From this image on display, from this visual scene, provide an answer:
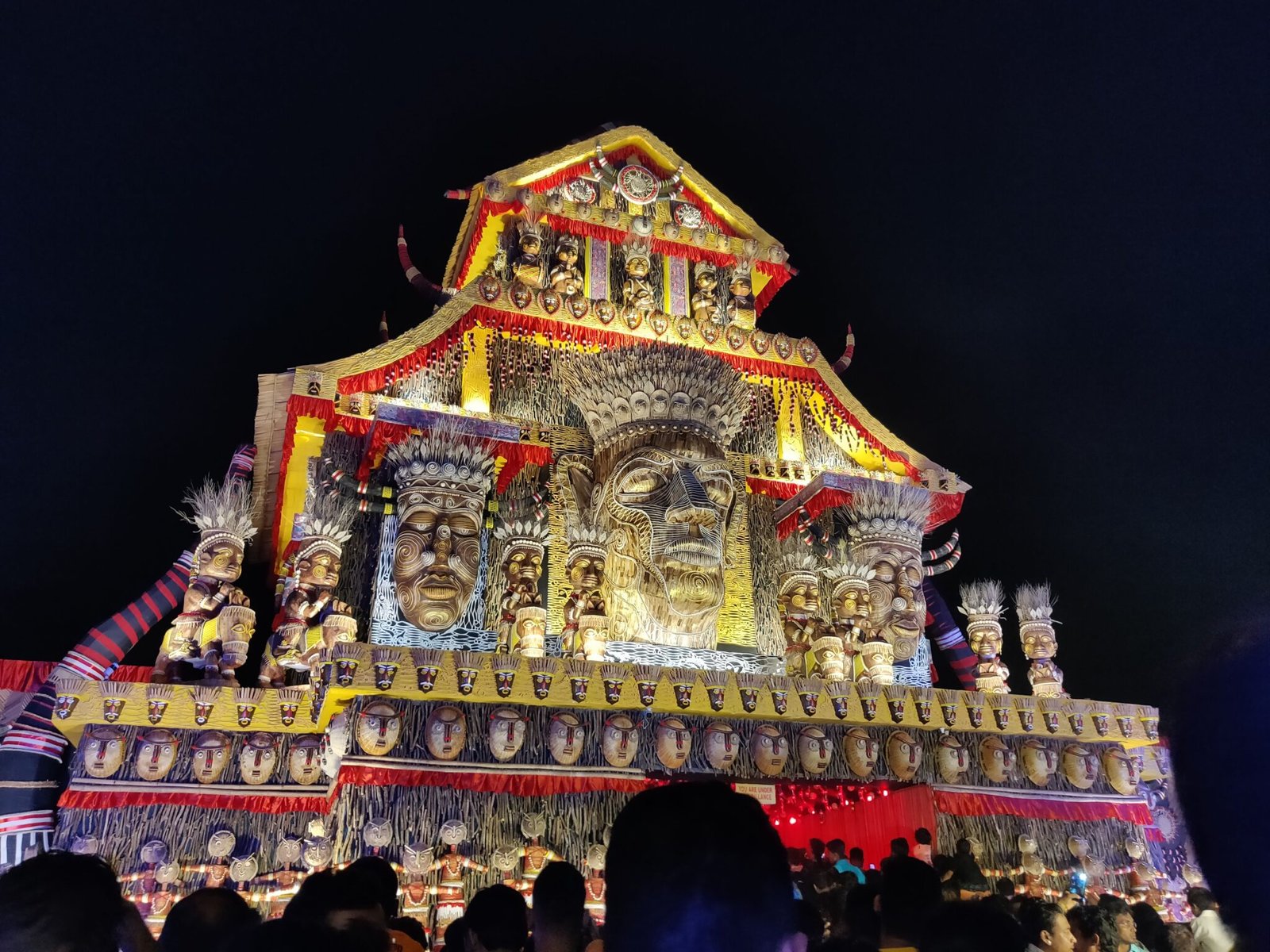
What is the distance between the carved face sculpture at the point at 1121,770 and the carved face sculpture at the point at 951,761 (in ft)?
4.88

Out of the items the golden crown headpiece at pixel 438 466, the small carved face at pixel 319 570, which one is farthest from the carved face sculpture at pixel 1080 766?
the small carved face at pixel 319 570

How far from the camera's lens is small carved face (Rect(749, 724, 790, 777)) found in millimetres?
6648

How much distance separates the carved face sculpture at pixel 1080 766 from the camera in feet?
24.5

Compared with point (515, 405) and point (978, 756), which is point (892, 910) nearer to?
point (978, 756)

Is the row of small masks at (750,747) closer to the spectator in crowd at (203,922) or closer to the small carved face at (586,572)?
the small carved face at (586,572)

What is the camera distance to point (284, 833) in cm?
649

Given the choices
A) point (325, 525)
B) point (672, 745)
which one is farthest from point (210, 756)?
point (672, 745)

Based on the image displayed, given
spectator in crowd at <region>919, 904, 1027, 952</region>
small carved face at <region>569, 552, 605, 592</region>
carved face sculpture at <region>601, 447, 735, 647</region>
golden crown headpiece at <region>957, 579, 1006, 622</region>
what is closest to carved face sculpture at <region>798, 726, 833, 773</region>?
carved face sculpture at <region>601, 447, 735, 647</region>

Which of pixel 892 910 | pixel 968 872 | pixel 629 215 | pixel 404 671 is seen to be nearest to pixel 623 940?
pixel 892 910

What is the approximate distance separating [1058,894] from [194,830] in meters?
6.79

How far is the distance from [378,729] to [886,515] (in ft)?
17.8

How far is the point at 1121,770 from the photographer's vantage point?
7586mm

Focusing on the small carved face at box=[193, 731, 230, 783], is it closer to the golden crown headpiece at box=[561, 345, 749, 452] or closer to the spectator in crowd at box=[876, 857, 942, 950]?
the golden crown headpiece at box=[561, 345, 749, 452]

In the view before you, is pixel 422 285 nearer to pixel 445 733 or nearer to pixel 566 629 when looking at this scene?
Result: pixel 566 629
